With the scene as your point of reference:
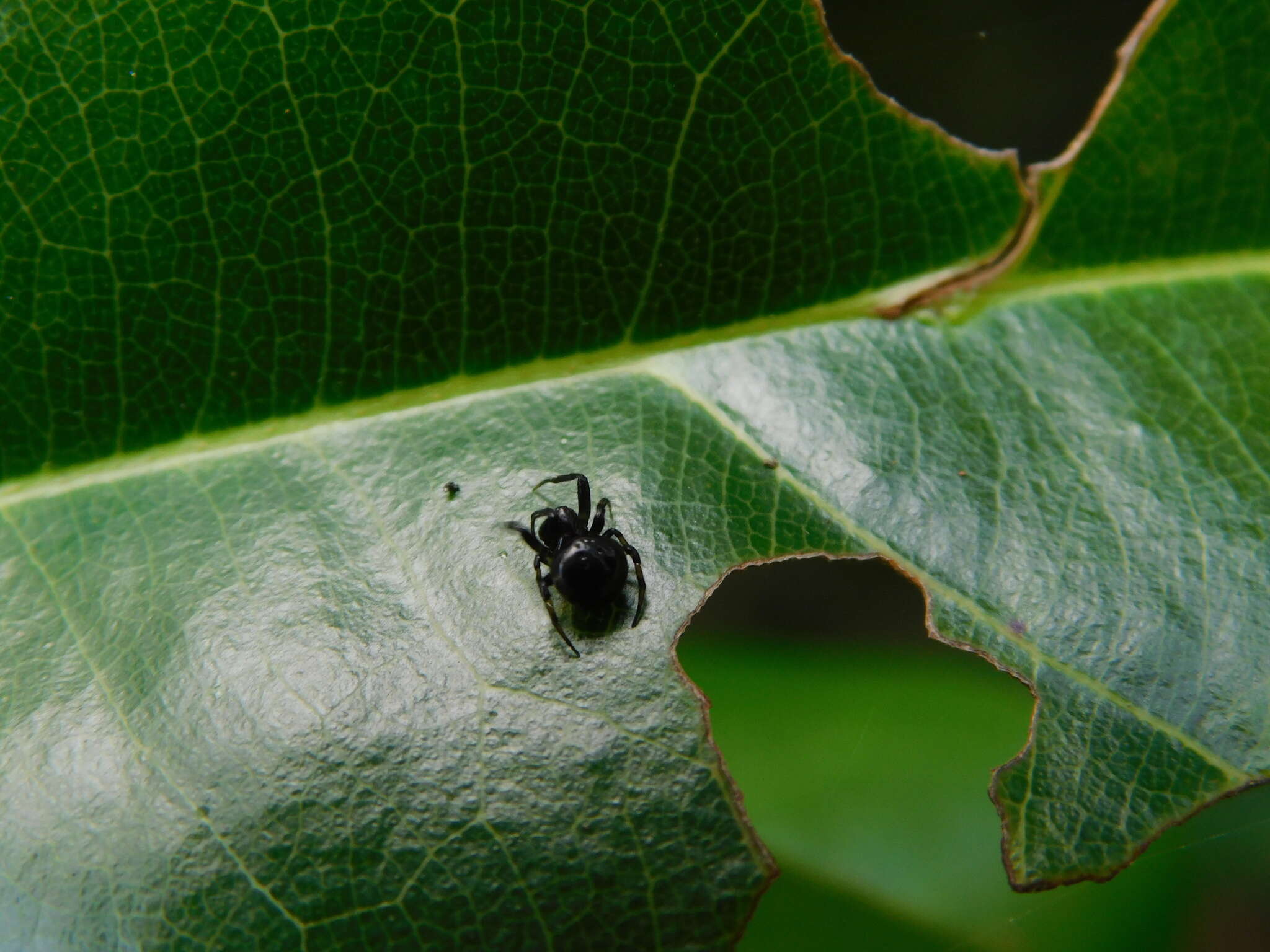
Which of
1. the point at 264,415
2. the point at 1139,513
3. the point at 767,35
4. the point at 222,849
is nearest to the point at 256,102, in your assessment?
the point at 264,415

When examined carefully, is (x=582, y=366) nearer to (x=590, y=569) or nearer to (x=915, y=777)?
(x=590, y=569)

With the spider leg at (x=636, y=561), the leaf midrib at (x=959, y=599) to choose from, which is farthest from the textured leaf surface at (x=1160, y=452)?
the spider leg at (x=636, y=561)

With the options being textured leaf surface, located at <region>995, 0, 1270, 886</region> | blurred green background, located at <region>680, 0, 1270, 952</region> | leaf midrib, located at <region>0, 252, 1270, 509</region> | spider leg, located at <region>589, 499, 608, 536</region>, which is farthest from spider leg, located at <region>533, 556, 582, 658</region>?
textured leaf surface, located at <region>995, 0, 1270, 886</region>

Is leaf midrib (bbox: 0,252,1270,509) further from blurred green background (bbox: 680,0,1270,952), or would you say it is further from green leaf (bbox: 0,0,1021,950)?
blurred green background (bbox: 680,0,1270,952)

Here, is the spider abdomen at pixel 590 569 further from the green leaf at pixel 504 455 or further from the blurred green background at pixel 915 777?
the blurred green background at pixel 915 777

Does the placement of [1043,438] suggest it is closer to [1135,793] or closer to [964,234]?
[964,234]

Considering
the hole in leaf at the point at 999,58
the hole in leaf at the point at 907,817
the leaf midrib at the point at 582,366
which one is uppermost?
the hole in leaf at the point at 999,58
